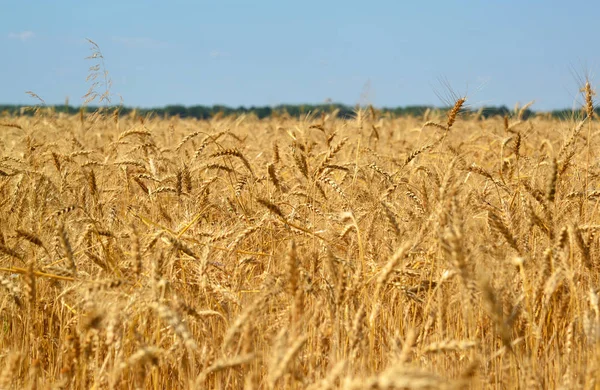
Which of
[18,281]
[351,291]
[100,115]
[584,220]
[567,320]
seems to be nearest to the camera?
[351,291]

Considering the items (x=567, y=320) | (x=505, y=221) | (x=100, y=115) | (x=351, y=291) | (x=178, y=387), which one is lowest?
(x=178, y=387)

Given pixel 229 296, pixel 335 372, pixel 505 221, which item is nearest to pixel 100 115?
pixel 229 296

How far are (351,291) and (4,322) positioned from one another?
142 centimetres

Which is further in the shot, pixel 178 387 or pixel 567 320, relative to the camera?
pixel 567 320

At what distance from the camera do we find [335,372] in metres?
1.02

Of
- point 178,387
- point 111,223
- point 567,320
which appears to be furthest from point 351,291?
point 111,223

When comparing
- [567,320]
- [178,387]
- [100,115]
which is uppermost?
[100,115]

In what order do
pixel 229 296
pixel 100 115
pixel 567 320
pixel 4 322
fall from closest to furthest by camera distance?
pixel 229 296
pixel 567 320
pixel 4 322
pixel 100 115

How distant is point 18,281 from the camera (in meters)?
2.54

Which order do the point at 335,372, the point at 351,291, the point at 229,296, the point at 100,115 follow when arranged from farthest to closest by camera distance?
1. the point at 100,115
2. the point at 229,296
3. the point at 351,291
4. the point at 335,372

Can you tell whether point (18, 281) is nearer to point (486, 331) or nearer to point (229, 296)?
point (229, 296)

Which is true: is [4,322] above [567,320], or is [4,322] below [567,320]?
below

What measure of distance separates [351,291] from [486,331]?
2.51 ft

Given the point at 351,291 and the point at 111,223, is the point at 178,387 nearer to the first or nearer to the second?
the point at 351,291
